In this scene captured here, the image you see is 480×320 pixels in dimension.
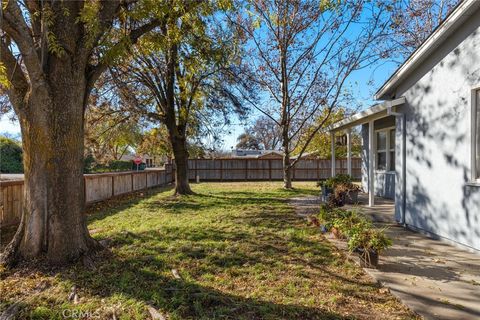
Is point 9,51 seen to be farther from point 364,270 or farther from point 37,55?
point 364,270

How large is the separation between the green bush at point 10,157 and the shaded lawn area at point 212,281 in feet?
74.0

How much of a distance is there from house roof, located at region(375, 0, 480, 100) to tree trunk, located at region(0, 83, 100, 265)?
6.12 m

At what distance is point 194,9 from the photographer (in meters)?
5.82

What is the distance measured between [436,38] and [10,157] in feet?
92.8

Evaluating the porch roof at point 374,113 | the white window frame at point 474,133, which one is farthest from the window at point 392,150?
the white window frame at point 474,133

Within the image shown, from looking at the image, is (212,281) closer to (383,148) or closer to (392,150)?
(392,150)

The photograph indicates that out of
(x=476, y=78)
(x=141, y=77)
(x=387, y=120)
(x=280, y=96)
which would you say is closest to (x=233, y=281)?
(x=476, y=78)

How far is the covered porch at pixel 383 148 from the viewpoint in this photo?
22.9ft

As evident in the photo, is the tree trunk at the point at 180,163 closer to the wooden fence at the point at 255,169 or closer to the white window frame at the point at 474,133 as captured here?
the wooden fence at the point at 255,169

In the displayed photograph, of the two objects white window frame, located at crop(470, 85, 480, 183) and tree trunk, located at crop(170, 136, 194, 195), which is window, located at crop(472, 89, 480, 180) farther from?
tree trunk, located at crop(170, 136, 194, 195)

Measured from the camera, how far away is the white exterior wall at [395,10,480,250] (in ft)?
16.3

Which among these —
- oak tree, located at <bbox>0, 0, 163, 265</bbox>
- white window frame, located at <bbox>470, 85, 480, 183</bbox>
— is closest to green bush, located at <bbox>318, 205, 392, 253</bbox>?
white window frame, located at <bbox>470, 85, 480, 183</bbox>

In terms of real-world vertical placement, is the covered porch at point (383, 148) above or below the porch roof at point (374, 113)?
below

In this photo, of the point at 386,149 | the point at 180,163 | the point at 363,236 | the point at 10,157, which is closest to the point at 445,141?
the point at 363,236
